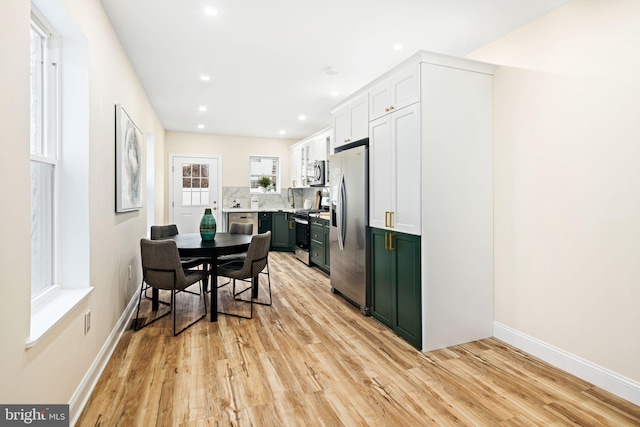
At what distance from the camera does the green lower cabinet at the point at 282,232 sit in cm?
695

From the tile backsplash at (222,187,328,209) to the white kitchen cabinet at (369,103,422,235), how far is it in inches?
160

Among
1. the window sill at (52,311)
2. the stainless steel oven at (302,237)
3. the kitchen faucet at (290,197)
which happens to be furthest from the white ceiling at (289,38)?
the kitchen faucet at (290,197)

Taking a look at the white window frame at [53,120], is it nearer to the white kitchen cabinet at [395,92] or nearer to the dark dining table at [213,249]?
the dark dining table at [213,249]

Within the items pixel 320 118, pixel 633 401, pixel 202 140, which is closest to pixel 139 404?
pixel 633 401

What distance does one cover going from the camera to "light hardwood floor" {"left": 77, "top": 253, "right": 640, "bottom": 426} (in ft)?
5.93

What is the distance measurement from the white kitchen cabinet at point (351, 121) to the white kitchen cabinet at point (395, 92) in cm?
13

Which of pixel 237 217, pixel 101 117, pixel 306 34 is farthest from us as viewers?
pixel 237 217

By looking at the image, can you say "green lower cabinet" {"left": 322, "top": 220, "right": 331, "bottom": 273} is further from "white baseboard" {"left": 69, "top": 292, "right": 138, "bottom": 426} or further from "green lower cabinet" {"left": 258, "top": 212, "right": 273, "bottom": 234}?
"white baseboard" {"left": 69, "top": 292, "right": 138, "bottom": 426}

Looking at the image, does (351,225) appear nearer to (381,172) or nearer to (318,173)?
(381,172)

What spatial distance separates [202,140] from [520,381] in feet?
22.9

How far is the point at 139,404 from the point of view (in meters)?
1.90

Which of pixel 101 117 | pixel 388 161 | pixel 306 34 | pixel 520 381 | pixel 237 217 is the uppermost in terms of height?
pixel 306 34

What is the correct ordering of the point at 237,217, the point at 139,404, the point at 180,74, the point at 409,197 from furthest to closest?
the point at 237,217 → the point at 180,74 → the point at 409,197 → the point at 139,404

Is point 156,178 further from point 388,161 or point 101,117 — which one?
point 388,161
